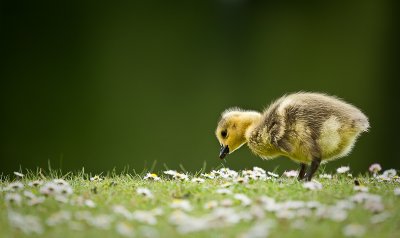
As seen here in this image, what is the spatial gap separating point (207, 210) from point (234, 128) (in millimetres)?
1310

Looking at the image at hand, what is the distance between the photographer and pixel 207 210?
263 cm

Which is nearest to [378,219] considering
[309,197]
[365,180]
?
[309,197]

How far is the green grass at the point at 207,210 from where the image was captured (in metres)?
2.33

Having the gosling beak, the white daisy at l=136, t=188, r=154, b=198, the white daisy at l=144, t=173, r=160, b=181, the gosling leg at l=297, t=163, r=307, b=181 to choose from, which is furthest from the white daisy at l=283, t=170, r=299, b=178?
the white daisy at l=136, t=188, r=154, b=198

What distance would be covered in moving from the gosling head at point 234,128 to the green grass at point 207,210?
557 mm

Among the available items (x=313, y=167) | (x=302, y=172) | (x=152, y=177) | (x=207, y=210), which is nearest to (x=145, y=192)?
(x=207, y=210)

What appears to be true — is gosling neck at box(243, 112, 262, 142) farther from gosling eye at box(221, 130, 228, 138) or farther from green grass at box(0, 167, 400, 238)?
green grass at box(0, 167, 400, 238)

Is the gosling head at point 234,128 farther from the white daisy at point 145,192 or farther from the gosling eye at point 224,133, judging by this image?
the white daisy at point 145,192

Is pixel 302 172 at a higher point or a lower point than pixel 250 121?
lower

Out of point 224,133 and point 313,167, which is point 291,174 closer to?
point 313,167

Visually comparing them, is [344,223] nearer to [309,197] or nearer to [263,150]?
[309,197]

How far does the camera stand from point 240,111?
404 cm

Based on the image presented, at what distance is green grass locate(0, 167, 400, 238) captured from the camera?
233 cm

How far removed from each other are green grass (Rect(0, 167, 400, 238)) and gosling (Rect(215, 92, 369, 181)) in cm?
21
